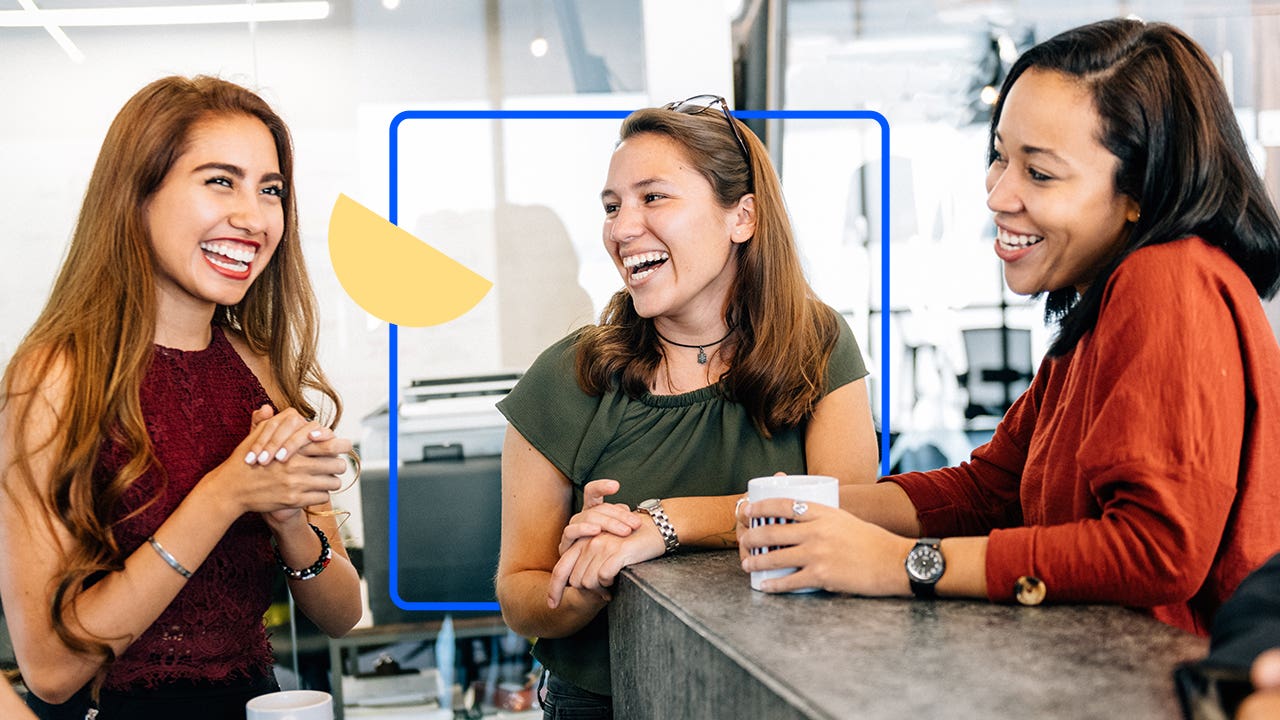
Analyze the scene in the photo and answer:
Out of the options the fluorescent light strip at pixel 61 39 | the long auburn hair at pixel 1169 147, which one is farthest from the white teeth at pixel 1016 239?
the fluorescent light strip at pixel 61 39

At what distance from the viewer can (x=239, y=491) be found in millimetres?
1477

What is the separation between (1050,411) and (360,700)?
232cm

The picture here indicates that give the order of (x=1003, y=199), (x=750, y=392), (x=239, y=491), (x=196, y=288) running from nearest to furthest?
(x=1003, y=199) → (x=239, y=491) → (x=196, y=288) → (x=750, y=392)

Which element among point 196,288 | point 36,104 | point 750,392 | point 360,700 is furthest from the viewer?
point 360,700

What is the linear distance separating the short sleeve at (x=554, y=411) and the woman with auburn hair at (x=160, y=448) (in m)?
0.34

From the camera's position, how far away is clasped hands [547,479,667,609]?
4.66 feet

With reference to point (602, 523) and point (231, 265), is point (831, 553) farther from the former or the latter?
point (231, 265)

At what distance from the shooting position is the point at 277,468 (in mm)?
1489

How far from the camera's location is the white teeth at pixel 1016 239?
4.37 feet

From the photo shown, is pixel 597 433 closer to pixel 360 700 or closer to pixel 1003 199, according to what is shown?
pixel 1003 199

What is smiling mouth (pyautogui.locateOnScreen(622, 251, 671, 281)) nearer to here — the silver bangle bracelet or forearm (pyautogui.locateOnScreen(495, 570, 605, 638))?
forearm (pyautogui.locateOnScreen(495, 570, 605, 638))

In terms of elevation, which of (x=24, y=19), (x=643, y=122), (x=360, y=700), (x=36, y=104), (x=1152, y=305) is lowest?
(x=360, y=700)

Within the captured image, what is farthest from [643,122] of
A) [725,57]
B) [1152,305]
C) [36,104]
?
[36,104]

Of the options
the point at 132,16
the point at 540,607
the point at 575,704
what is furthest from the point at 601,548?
the point at 132,16
